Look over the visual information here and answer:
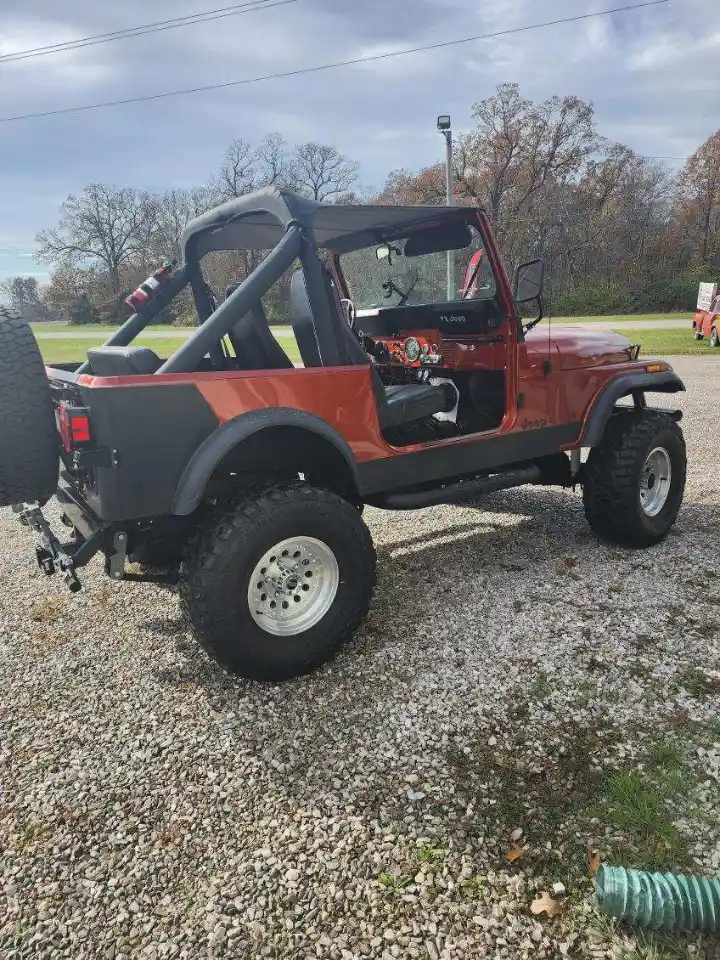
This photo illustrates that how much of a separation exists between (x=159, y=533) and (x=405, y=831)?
1647 millimetres

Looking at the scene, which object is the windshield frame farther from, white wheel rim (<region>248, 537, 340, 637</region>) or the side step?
white wheel rim (<region>248, 537, 340, 637</region>)

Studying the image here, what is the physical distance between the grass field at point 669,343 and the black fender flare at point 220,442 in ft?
48.2

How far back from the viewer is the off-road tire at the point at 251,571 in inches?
106

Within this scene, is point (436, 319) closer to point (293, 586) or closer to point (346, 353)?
Result: point (346, 353)

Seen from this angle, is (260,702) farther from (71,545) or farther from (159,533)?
(71,545)

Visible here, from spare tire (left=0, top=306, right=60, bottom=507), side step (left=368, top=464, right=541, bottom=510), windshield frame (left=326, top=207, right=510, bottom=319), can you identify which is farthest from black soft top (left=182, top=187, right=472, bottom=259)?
side step (left=368, top=464, right=541, bottom=510)

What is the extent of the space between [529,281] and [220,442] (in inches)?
78.5

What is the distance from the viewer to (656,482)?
4473 millimetres

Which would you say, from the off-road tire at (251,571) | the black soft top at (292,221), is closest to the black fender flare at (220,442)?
the off-road tire at (251,571)

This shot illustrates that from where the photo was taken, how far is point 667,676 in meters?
2.87

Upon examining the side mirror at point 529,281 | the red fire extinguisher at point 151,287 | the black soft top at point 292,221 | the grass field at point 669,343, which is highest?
the black soft top at point 292,221

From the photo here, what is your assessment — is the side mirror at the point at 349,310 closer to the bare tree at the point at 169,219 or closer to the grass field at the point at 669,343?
the grass field at the point at 669,343

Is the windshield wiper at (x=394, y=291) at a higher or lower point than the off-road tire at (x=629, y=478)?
higher

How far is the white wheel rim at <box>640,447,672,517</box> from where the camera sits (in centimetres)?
441
